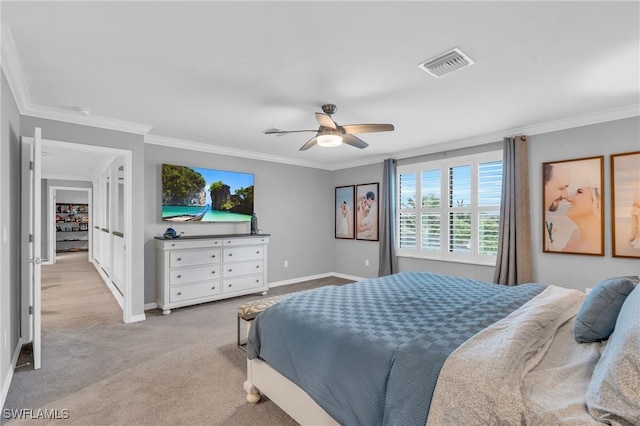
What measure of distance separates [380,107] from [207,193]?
3067 millimetres

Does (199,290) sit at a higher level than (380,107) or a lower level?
lower

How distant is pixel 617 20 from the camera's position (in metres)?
1.85

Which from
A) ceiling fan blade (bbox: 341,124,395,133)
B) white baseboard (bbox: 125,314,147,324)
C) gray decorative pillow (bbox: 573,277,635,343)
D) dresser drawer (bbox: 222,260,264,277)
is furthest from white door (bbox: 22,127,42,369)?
gray decorative pillow (bbox: 573,277,635,343)

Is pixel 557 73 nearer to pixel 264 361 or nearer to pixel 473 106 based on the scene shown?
pixel 473 106

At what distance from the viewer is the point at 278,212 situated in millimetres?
6035

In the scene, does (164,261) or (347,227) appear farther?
(347,227)

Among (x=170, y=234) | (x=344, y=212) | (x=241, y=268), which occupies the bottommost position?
(x=241, y=268)

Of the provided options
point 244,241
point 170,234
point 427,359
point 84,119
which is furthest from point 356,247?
point 427,359

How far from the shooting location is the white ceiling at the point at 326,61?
1800 mm

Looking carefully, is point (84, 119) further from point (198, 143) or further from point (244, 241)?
point (244, 241)

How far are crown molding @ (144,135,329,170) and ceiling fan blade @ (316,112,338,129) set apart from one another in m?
2.74

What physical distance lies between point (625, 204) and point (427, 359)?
3.45 metres

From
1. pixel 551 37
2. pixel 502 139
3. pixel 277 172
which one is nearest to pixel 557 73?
pixel 551 37

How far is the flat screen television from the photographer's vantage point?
4652 millimetres
